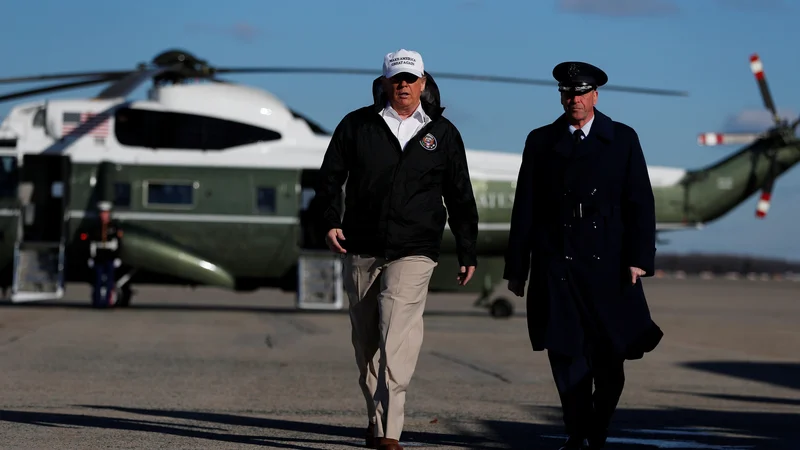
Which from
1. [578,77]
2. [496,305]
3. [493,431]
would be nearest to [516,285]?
[578,77]

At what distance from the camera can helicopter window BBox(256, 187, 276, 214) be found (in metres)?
22.0

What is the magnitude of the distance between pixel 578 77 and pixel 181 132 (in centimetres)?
1583

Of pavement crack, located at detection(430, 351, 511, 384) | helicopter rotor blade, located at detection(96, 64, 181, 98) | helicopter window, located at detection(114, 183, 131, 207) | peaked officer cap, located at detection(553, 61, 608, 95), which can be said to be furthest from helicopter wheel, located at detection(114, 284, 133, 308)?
peaked officer cap, located at detection(553, 61, 608, 95)

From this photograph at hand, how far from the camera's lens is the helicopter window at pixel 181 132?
21.7 metres

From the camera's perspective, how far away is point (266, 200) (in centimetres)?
2202

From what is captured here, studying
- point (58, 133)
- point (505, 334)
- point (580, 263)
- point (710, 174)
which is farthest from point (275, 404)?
point (710, 174)

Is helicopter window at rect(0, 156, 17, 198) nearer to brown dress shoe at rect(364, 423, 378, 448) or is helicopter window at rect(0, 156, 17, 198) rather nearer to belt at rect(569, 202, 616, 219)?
brown dress shoe at rect(364, 423, 378, 448)

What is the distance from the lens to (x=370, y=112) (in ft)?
22.7

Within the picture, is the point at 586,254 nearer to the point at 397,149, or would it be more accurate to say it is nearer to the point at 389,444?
the point at 397,149

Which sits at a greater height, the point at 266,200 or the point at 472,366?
the point at 266,200

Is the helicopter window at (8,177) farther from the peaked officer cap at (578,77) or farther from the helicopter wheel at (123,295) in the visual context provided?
the peaked officer cap at (578,77)

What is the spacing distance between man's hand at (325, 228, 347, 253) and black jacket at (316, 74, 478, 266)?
0.08 feet

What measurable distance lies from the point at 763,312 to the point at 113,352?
834 inches

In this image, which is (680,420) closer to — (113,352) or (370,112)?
(370,112)
